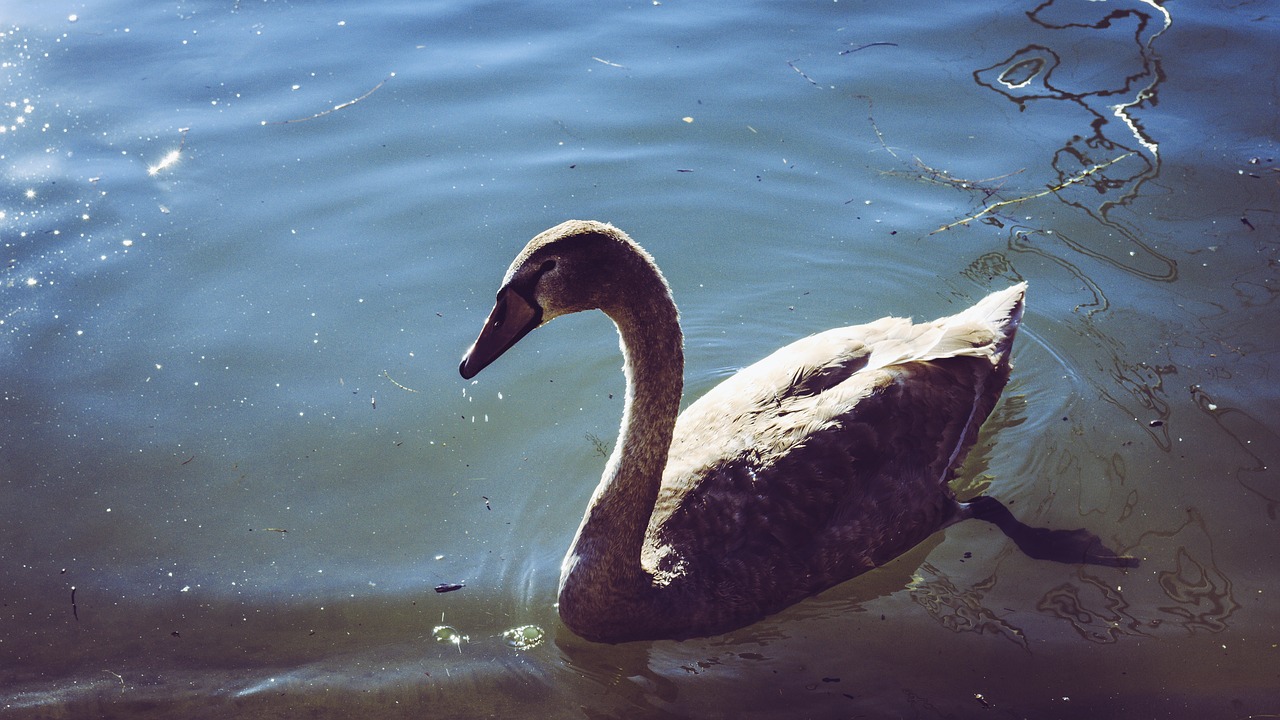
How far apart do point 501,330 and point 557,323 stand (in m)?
2.18

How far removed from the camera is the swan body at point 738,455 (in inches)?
177

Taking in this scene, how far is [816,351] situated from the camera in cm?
550

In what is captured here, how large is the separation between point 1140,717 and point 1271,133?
535cm

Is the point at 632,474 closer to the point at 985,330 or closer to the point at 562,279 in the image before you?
the point at 562,279

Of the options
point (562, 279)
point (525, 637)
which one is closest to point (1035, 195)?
point (562, 279)

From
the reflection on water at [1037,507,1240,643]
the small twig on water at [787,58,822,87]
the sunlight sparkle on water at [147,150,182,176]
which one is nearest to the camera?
the reflection on water at [1037,507,1240,643]

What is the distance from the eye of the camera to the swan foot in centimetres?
523

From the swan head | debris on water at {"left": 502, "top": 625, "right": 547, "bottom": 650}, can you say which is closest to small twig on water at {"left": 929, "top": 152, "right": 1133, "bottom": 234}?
the swan head

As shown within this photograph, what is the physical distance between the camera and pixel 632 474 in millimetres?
4766

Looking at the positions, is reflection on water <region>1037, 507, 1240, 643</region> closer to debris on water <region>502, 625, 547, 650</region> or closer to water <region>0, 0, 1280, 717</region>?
water <region>0, 0, 1280, 717</region>

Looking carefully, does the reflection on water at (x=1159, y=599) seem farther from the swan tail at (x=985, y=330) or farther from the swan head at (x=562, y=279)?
the swan head at (x=562, y=279)

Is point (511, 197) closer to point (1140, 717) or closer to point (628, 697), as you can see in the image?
point (628, 697)

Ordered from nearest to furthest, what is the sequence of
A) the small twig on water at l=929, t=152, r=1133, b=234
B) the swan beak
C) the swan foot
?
the swan beak < the swan foot < the small twig on water at l=929, t=152, r=1133, b=234

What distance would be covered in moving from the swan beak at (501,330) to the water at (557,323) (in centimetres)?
120
